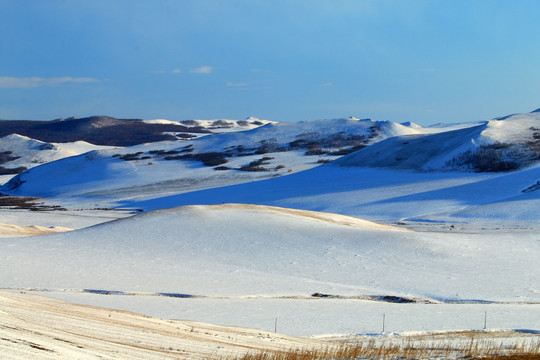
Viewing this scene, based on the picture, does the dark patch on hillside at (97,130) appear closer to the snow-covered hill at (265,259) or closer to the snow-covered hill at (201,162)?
the snow-covered hill at (201,162)

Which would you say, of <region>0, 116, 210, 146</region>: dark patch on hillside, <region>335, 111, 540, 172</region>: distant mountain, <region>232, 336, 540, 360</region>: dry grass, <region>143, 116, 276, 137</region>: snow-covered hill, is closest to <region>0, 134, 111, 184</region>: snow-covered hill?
<region>0, 116, 210, 146</region>: dark patch on hillside

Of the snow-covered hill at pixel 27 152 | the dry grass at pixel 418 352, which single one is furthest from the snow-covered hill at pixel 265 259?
the snow-covered hill at pixel 27 152

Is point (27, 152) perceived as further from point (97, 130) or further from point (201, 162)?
point (97, 130)

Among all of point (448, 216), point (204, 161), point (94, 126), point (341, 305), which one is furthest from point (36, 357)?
point (94, 126)

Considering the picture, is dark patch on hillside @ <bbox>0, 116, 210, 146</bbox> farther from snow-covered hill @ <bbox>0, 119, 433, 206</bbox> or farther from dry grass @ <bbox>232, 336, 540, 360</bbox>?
dry grass @ <bbox>232, 336, 540, 360</bbox>

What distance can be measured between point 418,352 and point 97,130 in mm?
160524

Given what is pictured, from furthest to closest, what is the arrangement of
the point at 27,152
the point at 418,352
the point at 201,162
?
1. the point at 27,152
2. the point at 201,162
3. the point at 418,352

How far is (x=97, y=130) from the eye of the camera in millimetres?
163000

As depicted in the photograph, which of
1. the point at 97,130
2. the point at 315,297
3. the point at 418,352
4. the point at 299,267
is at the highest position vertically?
the point at 97,130

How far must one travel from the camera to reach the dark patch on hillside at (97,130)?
470ft

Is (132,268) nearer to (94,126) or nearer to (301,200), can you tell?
(301,200)

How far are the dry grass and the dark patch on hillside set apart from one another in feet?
406

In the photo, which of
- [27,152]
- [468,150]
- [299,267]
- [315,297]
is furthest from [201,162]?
[315,297]

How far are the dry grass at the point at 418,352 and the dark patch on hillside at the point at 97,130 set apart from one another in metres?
124
